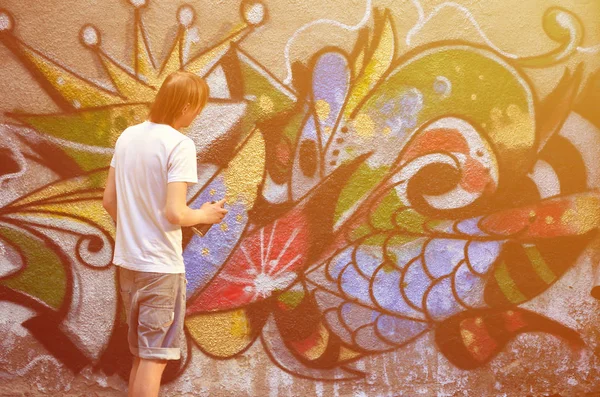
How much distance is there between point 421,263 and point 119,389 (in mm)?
1796

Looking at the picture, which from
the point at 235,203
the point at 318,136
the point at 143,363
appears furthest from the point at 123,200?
the point at 318,136

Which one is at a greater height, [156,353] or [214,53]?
[214,53]

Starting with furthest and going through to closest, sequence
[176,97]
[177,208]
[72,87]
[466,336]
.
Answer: [466,336], [72,87], [176,97], [177,208]

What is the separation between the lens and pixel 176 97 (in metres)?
3.02

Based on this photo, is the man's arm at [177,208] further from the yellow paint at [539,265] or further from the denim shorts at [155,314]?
the yellow paint at [539,265]

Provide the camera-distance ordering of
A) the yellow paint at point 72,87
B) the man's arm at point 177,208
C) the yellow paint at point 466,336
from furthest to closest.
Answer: the yellow paint at point 466,336 < the yellow paint at point 72,87 < the man's arm at point 177,208

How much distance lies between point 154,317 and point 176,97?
899mm

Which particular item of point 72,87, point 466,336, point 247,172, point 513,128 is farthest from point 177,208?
point 513,128

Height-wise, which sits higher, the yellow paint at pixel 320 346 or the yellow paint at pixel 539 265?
the yellow paint at pixel 539 265

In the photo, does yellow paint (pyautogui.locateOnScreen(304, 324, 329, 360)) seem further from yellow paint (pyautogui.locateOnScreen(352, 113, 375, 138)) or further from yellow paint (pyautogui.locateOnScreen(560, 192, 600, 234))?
yellow paint (pyautogui.locateOnScreen(560, 192, 600, 234))

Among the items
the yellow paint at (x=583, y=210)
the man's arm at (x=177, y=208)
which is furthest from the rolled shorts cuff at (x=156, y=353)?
the yellow paint at (x=583, y=210)

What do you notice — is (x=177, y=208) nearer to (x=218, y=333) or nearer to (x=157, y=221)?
(x=157, y=221)

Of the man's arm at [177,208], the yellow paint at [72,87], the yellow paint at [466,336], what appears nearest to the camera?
the man's arm at [177,208]

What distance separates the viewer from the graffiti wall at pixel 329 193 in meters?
4.01
